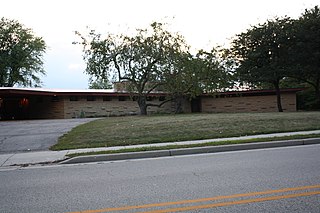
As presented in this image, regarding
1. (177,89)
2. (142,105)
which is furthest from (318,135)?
(142,105)

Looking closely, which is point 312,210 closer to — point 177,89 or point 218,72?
point 177,89

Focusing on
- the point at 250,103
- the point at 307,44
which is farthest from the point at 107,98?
the point at 307,44

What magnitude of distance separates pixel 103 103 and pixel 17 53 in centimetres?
1946

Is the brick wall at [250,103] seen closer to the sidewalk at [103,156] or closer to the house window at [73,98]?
the house window at [73,98]

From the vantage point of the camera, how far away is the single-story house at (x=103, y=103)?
2908cm

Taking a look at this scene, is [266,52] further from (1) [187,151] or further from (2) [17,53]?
(2) [17,53]

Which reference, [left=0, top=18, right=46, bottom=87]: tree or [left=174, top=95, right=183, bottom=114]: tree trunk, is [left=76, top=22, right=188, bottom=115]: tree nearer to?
[left=174, top=95, right=183, bottom=114]: tree trunk

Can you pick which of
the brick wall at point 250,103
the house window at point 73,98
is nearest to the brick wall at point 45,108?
the house window at point 73,98

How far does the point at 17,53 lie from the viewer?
4081cm

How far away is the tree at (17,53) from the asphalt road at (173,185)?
128 ft

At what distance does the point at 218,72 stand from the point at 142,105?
9974mm

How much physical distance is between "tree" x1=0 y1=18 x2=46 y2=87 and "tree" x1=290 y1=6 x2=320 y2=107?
3732 cm

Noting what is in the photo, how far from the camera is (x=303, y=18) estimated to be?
94.2 ft

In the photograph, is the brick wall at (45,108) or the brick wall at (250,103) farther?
the brick wall at (250,103)
